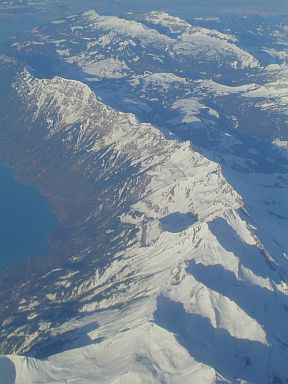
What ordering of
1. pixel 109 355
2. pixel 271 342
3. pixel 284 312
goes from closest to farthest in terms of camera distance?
pixel 109 355
pixel 271 342
pixel 284 312

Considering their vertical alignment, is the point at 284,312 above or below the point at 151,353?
below

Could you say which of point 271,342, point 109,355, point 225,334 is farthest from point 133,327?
point 271,342

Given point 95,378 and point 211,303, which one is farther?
point 211,303

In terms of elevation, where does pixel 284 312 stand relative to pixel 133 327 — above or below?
below

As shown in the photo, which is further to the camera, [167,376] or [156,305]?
[156,305]

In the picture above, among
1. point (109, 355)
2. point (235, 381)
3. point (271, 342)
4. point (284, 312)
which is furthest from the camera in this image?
point (284, 312)

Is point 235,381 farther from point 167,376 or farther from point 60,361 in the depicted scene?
point 60,361

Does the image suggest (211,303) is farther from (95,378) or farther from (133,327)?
(95,378)

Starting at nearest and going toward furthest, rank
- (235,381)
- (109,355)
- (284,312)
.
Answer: (235,381) < (109,355) < (284,312)

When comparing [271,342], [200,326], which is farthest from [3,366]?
[271,342]
